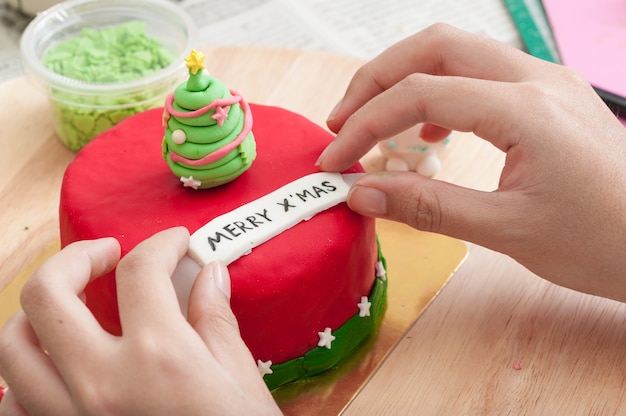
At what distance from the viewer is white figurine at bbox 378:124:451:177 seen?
4.22ft

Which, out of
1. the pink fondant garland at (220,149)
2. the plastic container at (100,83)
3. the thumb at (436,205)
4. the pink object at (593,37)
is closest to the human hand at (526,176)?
the thumb at (436,205)

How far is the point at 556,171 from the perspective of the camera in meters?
0.92

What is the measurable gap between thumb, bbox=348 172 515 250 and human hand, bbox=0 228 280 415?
26 cm

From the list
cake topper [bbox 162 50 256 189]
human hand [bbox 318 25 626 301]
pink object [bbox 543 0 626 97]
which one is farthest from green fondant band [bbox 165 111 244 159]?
pink object [bbox 543 0 626 97]

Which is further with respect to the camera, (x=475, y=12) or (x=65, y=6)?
(x=475, y=12)

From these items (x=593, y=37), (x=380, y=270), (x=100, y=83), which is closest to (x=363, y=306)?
(x=380, y=270)

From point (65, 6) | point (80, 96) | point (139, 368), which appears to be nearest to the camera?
point (139, 368)

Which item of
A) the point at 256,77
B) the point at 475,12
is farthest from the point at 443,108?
the point at 475,12

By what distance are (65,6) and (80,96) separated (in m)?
0.26

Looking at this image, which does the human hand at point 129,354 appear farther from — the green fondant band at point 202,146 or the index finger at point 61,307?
the green fondant band at point 202,146

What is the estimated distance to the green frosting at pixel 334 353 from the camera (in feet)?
3.38

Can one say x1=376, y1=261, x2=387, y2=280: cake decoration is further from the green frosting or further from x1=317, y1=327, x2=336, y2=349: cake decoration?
x1=317, y1=327, x2=336, y2=349: cake decoration

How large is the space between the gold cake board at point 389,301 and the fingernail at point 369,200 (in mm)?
222

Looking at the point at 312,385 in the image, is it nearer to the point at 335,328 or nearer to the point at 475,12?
the point at 335,328
